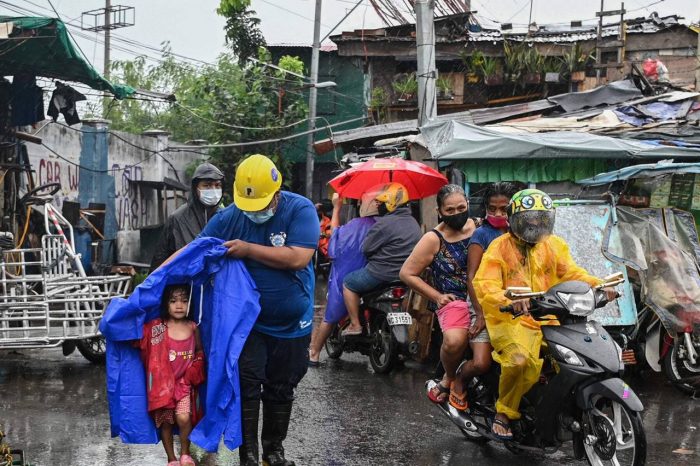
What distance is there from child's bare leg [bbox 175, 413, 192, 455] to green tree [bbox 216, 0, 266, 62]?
25750mm

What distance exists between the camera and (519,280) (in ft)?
20.3

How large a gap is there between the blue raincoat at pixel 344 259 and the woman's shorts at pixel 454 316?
3.19 meters

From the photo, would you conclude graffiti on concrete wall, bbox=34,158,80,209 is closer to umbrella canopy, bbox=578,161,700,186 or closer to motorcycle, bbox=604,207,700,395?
umbrella canopy, bbox=578,161,700,186

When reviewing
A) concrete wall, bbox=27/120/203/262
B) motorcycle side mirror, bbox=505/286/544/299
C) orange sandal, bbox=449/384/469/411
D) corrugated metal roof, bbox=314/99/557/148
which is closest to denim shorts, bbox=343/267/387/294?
orange sandal, bbox=449/384/469/411

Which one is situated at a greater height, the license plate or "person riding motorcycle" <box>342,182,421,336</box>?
"person riding motorcycle" <box>342,182,421,336</box>

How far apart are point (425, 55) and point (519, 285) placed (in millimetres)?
9300

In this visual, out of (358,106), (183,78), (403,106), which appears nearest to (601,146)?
(403,106)

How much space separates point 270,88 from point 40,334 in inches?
815

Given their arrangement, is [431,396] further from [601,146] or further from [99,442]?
[601,146]

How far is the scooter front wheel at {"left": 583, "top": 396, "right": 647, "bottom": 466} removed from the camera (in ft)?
17.5

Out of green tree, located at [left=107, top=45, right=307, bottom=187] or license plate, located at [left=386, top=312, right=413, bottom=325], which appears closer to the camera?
license plate, located at [left=386, top=312, right=413, bottom=325]

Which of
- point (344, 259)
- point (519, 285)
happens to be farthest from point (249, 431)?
point (344, 259)

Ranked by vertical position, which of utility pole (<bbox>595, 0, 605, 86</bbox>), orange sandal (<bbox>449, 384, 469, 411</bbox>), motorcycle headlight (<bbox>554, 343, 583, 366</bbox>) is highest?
utility pole (<bbox>595, 0, 605, 86</bbox>)

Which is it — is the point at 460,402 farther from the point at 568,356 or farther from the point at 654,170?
the point at 654,170
